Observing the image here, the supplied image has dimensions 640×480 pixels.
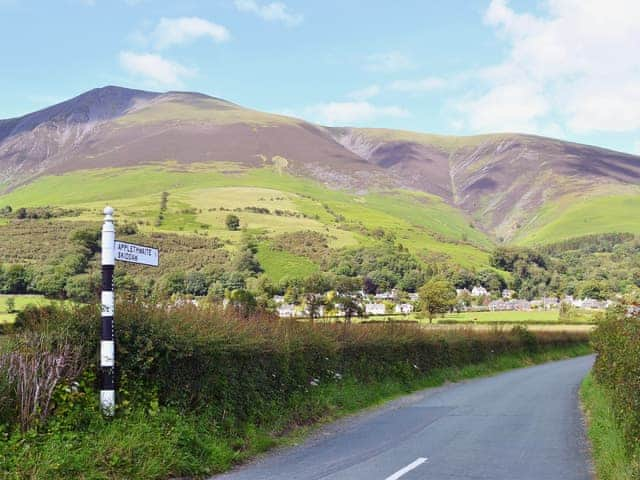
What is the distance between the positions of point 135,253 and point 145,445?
2910mm

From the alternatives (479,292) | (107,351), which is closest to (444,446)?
(107,351)

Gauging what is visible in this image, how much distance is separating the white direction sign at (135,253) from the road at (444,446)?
332cm

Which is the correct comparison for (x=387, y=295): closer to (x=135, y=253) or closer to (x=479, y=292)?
(x=479, y=292)

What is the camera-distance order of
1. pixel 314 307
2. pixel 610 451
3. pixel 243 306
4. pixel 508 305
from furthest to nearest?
pixel 508 305
pixel 314 307
pixel 243 306
pixel 610 451

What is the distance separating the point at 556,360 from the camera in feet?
156

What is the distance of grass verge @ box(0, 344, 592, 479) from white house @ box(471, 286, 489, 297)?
121957 mm

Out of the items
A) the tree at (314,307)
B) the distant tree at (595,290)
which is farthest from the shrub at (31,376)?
the distant tree at (595,290)

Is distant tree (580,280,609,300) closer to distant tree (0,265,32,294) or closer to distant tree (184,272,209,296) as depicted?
distant tree (184,272,209,296)

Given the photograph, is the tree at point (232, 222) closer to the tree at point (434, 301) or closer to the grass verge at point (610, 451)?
the tree at point (434, 301)

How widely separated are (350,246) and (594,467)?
13700 centimetres

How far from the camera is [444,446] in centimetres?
1151

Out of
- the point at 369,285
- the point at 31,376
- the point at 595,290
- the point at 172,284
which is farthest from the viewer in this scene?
the point at 369,285

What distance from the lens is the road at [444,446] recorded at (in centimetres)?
936

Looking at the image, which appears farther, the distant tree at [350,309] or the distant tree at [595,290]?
the distant tree at [595,290]
